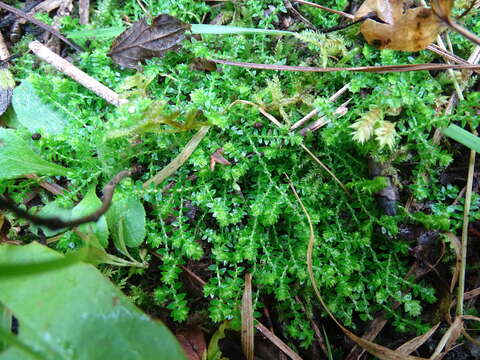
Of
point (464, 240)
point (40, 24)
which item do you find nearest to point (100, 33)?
point (40, 24)

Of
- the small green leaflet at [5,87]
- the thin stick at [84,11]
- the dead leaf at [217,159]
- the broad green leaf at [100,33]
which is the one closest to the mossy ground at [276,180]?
the dead leaf at [217,159]

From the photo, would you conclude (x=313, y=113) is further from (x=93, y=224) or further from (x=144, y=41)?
(x=93, y=224)

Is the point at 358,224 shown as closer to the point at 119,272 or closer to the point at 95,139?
the point at 119,272

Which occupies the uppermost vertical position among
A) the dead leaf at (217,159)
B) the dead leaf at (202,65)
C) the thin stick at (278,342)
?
the dead leaf at (202,65)

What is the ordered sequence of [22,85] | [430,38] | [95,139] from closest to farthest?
[430,38], [95,139], [22,85]

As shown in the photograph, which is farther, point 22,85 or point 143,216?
point 22,85

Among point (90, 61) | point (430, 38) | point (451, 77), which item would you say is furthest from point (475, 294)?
point (90, 61)

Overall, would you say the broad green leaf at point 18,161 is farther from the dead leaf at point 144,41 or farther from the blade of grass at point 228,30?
the blade of grass at point 228,30
